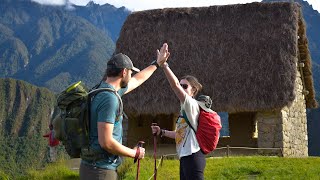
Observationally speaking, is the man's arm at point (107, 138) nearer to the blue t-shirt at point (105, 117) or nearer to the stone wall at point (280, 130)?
the blue t-shirt at point (105, 117)

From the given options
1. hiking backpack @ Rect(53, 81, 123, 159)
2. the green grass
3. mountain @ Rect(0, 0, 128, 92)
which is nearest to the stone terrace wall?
the green grass

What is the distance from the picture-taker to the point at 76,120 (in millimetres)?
3117

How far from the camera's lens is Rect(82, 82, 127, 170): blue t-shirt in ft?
10.0

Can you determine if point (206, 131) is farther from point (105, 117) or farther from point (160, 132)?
point (105, 117)

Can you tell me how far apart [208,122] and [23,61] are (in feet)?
479

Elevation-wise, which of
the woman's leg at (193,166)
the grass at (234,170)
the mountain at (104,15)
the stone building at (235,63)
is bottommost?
the grass at (234,170)

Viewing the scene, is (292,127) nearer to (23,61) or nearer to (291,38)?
(291,38)

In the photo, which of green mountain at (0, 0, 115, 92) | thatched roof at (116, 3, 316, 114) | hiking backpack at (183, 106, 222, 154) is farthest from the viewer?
green mountain at (0, 0, 115, 92)

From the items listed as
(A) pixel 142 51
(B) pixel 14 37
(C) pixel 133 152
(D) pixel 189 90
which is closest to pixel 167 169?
(D) pixel 189 90

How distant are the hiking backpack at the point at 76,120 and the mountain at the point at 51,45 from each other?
112 meters

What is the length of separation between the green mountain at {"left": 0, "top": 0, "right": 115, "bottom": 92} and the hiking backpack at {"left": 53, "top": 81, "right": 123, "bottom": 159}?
4368 inches

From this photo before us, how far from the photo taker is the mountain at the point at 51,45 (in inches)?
4818

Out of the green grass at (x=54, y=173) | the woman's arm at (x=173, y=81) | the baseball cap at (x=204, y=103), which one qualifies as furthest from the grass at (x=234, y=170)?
the woman's arm at (x=173, y=81)

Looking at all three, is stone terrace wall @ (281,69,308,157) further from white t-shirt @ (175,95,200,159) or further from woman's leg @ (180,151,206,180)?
woman's leg @ (180,151,206,180)
